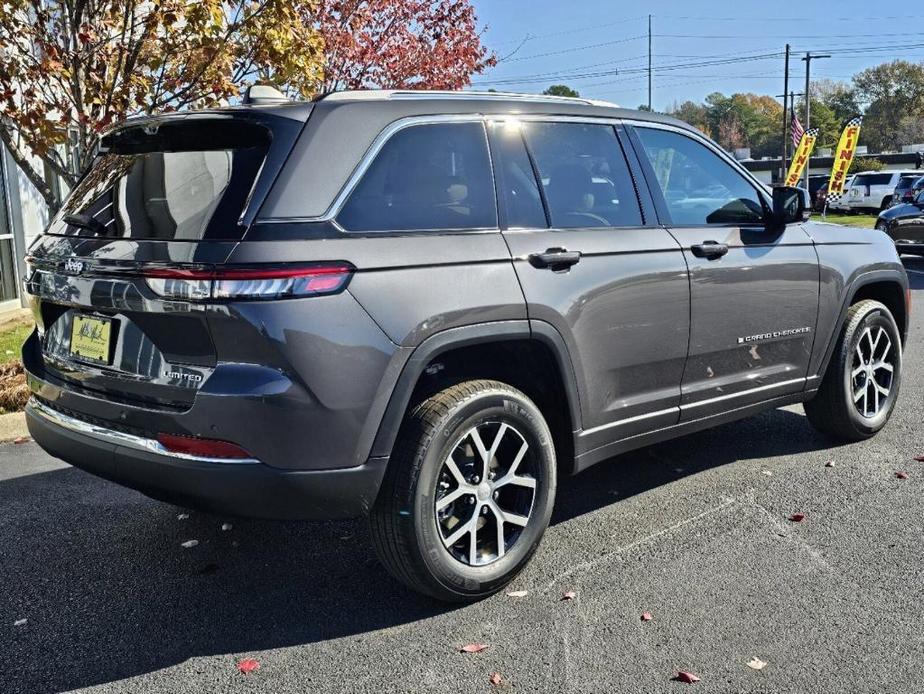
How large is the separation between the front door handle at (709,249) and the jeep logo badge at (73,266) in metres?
2.67

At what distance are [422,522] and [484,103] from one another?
1722mm

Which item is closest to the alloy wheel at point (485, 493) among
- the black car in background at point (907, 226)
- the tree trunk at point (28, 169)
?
the tree trunk at point (28, 169)

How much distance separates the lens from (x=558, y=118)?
418 cm

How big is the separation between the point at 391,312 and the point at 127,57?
16.4 ft

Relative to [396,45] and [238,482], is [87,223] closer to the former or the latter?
[238,482]

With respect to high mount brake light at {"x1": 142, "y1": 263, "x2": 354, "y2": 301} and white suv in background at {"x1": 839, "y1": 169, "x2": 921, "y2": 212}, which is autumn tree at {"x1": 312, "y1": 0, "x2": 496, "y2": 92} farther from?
white suv in background at {"x1": 839, "y1": 169, "x2": 921, "y2": 212}

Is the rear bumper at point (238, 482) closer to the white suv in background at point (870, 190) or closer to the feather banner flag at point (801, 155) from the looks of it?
the feather banner flag at point (801, 155)

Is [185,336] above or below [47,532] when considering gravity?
above

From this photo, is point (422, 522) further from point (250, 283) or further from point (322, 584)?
point (250, 283)

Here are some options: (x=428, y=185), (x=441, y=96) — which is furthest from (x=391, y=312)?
(x=441, y=96)

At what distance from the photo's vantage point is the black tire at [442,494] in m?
3.40

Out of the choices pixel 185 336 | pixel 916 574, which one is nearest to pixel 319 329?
pixel 185 336

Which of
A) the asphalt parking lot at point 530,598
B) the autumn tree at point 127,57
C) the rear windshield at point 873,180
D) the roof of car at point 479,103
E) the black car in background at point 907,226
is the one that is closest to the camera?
the asphalt parking lot at point 530,598

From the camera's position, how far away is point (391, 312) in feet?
10.7
